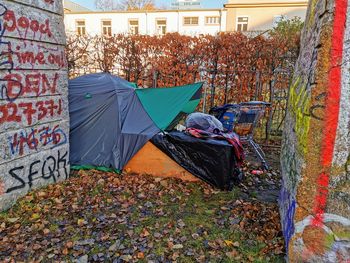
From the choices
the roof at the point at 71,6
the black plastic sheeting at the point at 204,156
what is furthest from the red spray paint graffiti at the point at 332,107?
the roof at the point at 71,6

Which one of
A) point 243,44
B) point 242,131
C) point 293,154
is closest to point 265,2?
point 243,44

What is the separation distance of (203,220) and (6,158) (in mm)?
2543

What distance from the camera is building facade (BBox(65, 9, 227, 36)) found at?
74.0ft


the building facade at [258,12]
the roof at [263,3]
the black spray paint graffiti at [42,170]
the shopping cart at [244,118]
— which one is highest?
the roof at [263,3]

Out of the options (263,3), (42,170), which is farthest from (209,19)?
(42,170)

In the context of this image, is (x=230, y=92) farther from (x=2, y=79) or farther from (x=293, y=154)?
(x=2, y=79)

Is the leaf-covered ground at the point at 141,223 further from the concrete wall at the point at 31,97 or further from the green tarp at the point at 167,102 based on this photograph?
the green tarp at the point at 167,102

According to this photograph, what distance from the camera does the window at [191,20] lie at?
74.0 feet

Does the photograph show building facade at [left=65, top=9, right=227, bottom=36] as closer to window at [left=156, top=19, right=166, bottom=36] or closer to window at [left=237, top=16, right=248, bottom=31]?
window at [left=156, top=19, right=166, bottom=36]

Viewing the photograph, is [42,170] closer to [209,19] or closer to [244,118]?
[244,118]

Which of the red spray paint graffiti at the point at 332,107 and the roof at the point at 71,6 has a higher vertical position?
the roof at the point at 71,6

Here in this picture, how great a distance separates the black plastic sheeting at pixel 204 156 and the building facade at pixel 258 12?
2091 centimetres

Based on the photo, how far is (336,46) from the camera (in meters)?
2.18

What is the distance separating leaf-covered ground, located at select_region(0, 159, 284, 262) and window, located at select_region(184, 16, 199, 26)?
20573 mm
